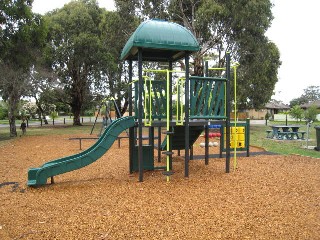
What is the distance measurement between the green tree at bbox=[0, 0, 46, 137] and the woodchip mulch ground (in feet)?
40.4

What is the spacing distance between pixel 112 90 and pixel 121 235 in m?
34.9

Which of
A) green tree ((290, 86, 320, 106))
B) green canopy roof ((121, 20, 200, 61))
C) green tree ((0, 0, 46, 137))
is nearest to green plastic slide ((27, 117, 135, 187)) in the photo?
green canopy roof ((121, 20, 200, 61))

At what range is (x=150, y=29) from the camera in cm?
698

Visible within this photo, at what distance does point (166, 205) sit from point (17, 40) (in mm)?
17309

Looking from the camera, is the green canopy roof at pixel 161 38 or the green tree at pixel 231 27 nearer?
the green canopy roof at pixel 161 38

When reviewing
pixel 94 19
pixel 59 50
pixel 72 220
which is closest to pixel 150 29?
pixel 72 220

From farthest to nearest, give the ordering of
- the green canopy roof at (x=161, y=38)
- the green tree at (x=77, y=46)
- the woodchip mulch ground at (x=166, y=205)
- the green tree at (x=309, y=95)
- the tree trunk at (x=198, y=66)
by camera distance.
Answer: the green tree at (x=309, y=95)
the green tree at (x=77, y=46)
the tree trunk at (x=198, y=66)
the green canopy roof at (x=161, y=38)
the woodchip mulch ground at (x=166, y=205)

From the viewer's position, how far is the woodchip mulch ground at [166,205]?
4.13 meters

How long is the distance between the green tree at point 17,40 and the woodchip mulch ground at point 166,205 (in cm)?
1230

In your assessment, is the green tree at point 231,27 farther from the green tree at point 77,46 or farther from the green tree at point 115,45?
the green tree at point 77,46

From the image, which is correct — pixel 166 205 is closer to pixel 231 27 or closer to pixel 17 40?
pixel 17 40

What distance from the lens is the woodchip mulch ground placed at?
413cm

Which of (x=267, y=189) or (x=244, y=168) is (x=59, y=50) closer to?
(x=244, y=168)

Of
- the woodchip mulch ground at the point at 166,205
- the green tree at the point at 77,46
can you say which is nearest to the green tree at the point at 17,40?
the green tree at the point at 77,46
